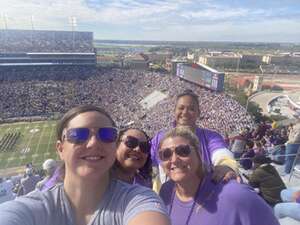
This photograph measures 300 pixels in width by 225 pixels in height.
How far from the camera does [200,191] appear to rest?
1839mm

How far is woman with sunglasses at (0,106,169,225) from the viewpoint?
1394 mm

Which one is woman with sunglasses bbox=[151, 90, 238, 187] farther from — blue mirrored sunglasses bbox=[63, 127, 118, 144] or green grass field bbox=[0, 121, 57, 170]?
green grass field bbox=[0, 121, 57, 170]

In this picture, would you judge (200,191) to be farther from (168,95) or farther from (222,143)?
(168,95)

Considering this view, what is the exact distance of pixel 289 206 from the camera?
2.90m

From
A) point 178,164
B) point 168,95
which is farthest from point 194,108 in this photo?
point 168,95

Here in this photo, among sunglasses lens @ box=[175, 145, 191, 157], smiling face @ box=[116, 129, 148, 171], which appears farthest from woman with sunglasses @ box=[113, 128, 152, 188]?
sunglasses lens @ box=[175, 145, 191, 157]

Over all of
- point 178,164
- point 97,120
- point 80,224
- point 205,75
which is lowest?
point 205,75

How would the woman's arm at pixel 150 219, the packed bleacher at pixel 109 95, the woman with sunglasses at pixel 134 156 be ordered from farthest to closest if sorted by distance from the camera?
the packed bleacher at pixel 109 95, the woman with sunglasses at pixel 134 156, the woman's arm at pixel 150 219

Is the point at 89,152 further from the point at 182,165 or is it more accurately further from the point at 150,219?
the point at 182,165

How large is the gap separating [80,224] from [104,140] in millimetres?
465

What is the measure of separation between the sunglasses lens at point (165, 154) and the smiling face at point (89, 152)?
1.62 feet

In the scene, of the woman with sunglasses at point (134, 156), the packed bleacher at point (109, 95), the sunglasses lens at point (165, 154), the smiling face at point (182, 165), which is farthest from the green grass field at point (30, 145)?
the smiling face at point (182, 165)

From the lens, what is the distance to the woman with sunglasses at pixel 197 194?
5.16ft

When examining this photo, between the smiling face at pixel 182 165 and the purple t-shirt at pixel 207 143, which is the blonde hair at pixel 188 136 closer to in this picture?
the smiling face at pixel 182 165
